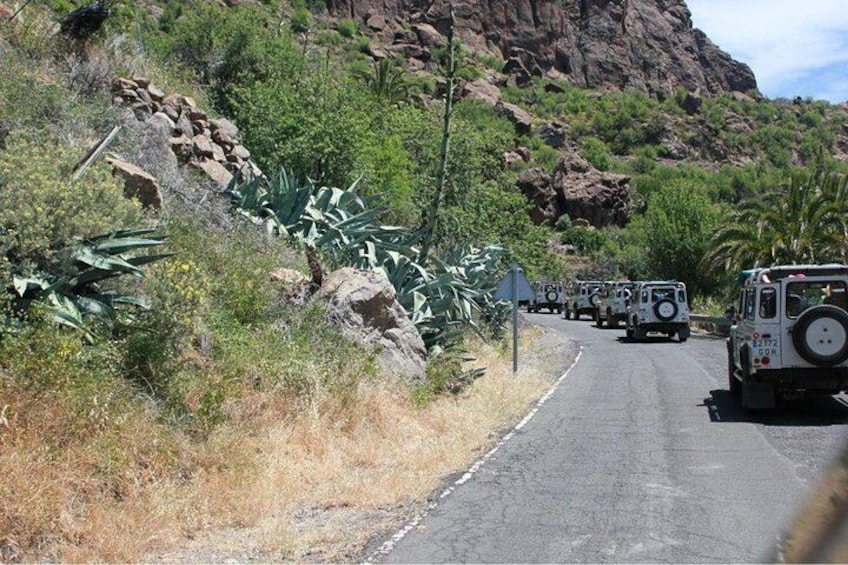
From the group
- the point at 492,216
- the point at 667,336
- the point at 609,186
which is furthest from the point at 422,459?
the point at 609,186

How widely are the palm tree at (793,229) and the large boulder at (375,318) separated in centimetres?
2486

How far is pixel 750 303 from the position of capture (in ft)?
48.8

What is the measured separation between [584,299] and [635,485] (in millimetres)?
42775

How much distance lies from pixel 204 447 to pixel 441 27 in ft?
370

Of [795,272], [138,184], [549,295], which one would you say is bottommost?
[549,295]

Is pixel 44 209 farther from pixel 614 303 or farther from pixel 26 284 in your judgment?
pixel 614 303

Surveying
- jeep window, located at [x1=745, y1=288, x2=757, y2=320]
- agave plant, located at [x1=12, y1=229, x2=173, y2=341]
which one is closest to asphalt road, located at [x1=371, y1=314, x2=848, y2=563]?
jeep window, located at [x1=745, y1=288, x2=757, y2=320]

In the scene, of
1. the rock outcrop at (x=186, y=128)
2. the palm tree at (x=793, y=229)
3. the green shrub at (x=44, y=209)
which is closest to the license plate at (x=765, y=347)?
the green shrub at (x=44, y=209)

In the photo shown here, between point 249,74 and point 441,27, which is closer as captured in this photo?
point 249,74

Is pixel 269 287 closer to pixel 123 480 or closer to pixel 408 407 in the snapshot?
pixel 408 407

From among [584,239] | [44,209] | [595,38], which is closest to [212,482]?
[44,209]

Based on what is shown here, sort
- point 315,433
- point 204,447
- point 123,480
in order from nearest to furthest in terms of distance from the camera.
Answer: point 123,480
point 204,447
point 315,433

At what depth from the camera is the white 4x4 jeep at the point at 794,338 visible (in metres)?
13.2

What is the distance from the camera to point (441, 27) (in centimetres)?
11544
